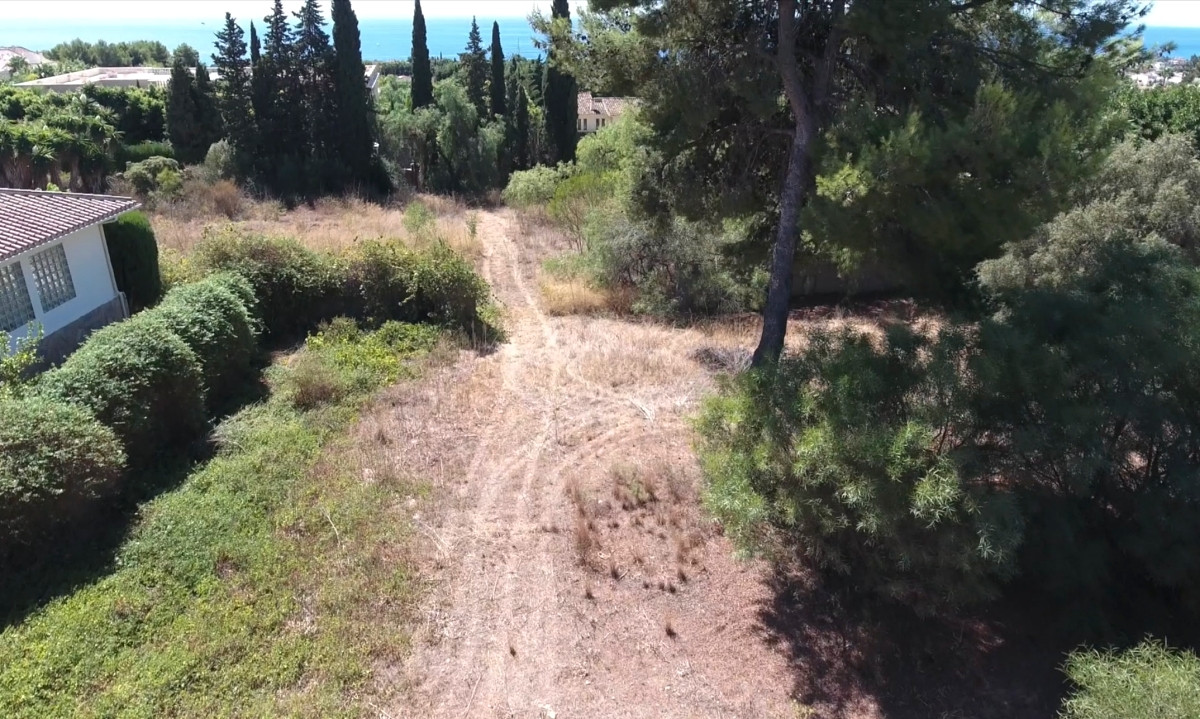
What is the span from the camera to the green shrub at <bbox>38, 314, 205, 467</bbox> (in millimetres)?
8797

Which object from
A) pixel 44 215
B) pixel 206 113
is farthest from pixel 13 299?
pixel 206 113

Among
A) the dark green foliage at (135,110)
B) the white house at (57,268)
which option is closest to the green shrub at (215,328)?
the white house at (57,268)

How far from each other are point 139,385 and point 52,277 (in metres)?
5.73

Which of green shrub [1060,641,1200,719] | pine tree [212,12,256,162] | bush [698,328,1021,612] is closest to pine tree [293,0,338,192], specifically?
pine tree [212,12,256,162]

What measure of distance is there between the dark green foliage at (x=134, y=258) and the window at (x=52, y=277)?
50.2 inches

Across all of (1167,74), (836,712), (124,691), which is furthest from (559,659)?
(1167,74)

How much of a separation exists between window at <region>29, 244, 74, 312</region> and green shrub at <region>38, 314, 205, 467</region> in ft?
12.9

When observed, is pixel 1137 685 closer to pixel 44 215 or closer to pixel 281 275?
pixel 281 275

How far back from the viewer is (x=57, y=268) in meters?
13.1

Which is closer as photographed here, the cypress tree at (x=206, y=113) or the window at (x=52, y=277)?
the window at (x=52, y=277)

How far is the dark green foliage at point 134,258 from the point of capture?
48.2ft

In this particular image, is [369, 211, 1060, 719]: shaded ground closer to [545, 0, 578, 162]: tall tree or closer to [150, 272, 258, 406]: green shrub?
[150, 272, 258, 406]: green shrub

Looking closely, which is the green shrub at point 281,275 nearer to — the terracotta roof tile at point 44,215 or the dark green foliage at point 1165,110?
the terracotta roof tile at point 44,215

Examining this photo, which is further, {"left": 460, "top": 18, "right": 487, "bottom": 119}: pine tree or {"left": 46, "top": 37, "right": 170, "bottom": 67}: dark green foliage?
{"left": 46, "top": 37, "right": 170, "bottom": 67}: dark green foliage
